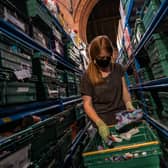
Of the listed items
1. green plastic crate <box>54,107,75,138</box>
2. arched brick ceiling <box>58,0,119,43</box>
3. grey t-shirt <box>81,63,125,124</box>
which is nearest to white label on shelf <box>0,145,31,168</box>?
grey t-shirt <box>81,63,125,124</box>

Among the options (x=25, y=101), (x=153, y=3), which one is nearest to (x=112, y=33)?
(x=153, y=3)

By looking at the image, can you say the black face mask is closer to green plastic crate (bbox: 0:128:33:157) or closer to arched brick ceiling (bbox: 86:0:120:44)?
green plastic crate (bbox: 0:128:33:157)

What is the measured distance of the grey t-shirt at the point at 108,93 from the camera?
172cm

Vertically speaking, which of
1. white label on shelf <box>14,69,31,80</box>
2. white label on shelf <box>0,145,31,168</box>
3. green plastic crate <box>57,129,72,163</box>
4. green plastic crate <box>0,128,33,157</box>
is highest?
white label on shelf <box>14,69,31,80</box>

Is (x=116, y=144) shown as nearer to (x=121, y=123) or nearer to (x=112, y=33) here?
(x=121, y=123)

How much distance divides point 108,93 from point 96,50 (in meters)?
0.40

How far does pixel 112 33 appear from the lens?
11.7m

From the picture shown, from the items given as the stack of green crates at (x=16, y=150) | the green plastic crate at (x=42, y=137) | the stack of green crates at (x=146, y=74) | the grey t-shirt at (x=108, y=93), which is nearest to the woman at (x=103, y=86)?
the grey t-shirt at (x=108, y=93)

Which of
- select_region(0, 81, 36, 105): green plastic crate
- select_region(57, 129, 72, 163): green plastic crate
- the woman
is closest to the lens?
select_region(0, 81, 36, 105): green plastic crate

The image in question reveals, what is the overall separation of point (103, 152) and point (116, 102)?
2.59 feet

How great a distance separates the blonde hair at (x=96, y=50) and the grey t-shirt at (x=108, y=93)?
45 millimetres

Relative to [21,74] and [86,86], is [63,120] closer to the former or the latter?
[86,86]

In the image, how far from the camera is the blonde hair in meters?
1.58

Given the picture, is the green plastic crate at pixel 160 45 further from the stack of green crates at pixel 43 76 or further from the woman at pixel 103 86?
the stack of green crates at pixel 43 76
